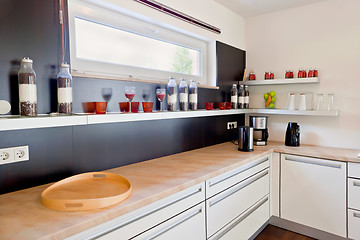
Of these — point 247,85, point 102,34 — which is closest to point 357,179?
point 247,85

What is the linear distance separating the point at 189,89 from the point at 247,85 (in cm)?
117

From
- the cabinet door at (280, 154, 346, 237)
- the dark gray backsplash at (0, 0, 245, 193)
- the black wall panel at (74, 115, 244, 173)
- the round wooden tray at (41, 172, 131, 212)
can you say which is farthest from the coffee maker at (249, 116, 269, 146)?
the round wooden tray at (41, 172, 131, 212)

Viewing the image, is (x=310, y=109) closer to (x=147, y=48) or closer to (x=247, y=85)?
(x=247, y=85)

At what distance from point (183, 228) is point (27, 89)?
1191 millimetres

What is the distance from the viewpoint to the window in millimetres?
1685

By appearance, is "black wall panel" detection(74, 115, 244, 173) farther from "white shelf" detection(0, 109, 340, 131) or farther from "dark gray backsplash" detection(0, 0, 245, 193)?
"white shelf" detection(0, 109, 340, 131)

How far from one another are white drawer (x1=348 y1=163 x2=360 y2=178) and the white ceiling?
5.91 ft

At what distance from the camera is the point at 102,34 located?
5.97 feet

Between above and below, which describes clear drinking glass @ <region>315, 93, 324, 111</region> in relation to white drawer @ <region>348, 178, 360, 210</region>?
above

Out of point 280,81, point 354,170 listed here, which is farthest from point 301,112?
point 354,170

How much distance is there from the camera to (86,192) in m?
1.26

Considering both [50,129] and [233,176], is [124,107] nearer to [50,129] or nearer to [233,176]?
[50,129]

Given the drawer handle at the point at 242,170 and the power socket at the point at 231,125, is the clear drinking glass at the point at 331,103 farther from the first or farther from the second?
the power socket at the point at 231,125

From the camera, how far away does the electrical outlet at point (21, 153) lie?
133 centimetres
